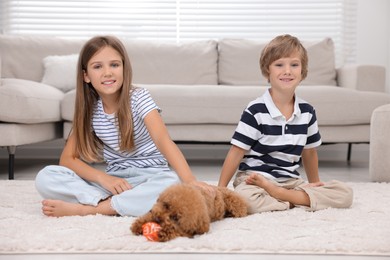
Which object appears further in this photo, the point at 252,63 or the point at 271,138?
the point at 252,63

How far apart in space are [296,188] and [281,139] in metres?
0.17

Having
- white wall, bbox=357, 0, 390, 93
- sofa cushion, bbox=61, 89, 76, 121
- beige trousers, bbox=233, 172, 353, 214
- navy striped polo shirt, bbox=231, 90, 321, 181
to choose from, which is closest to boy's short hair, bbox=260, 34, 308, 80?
navy striped polo shirt, bbox=231, 90, 321, 181

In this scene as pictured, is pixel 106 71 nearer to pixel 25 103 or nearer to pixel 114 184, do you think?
pixel 114 184

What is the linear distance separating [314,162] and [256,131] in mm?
300

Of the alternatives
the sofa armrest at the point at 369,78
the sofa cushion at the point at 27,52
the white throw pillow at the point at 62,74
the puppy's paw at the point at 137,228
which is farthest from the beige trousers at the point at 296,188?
the sofa cushion at the point at 27,52

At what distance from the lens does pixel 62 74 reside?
3701 millimetres

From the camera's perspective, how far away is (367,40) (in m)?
4.56

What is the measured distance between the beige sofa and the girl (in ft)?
3.16

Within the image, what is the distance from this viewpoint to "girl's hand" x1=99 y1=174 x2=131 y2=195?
1760 millimetres

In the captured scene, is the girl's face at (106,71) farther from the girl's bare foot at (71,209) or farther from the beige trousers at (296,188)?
the beige trousers at (296,188)

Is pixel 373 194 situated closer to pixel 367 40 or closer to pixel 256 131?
pixel 256 131

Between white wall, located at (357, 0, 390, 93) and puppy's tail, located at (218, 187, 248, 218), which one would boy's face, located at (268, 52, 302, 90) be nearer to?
puppy's tail, located at (218, 187, 248, 218)

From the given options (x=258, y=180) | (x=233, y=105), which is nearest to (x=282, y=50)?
(x=258, y=180)

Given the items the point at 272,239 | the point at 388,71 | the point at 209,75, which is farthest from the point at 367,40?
the point at 272,239
